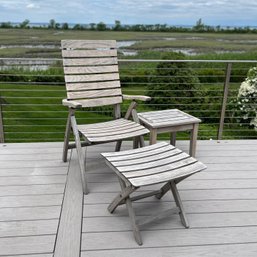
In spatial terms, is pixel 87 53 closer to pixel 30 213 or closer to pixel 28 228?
pixel 30 213

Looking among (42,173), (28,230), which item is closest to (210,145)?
(42,173)

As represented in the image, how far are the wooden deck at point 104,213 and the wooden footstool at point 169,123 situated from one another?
0.32 metres

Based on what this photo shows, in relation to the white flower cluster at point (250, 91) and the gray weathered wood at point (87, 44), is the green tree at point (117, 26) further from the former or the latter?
the gray weathered wood at point (87, 44)

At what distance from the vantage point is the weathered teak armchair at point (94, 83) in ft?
8.36

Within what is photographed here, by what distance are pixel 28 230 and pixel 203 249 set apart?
3.11ft

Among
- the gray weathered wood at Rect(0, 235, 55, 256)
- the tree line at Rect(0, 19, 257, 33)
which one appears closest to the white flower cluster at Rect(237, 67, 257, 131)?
the gray weathered wood at Rect(0, 235, 55, 256)

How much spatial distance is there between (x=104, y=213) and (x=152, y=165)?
433 mm

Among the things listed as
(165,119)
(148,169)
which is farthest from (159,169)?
(165,119)

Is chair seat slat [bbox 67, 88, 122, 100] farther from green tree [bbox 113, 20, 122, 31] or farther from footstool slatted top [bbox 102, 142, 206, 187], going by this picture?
green tree [bbox 113, 20, 122, 31]

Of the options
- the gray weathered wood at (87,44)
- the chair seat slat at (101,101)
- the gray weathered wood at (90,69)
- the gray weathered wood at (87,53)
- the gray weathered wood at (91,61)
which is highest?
the gray weathered wood at (87,44)

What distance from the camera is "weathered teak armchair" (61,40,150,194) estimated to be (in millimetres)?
2547

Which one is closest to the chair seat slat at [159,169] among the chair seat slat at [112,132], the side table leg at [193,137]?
the chair seat slat at [112,132]

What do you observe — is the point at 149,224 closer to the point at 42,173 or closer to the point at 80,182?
the point at 80,182

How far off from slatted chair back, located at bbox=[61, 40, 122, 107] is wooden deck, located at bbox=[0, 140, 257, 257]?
21.1 inches
